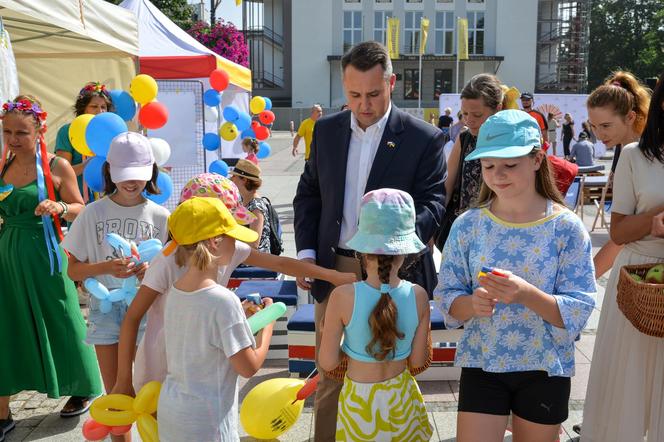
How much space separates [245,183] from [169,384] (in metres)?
3.43

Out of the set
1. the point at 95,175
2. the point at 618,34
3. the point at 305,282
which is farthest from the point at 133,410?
the point at 618,34

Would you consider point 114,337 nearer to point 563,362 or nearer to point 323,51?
point 563,362

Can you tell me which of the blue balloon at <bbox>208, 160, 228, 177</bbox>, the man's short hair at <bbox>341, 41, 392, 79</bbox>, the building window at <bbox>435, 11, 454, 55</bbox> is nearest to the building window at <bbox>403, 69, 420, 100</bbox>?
the building window at <bbox>435, 11, 454, 55</bbox>

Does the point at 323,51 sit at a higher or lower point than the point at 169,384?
higher

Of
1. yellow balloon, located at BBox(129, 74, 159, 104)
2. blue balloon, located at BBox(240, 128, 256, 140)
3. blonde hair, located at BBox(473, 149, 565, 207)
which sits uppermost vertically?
yellow balloon, located at BBox(129, 74, 159, 104)

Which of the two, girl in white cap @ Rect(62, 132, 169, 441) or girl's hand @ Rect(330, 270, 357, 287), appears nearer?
girl's hand @ Rect(330, 270, 357, 287)

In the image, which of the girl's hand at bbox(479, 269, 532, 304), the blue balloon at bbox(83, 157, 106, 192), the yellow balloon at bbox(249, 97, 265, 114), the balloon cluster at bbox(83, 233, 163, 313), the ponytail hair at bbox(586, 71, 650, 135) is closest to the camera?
the girl's hand at bbox(479, 269, 532, 304)

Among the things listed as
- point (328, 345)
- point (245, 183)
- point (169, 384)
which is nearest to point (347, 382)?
point (328, 345)

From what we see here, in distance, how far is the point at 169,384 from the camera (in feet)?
8.51

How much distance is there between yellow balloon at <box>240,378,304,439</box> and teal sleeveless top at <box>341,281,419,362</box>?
1.88ft

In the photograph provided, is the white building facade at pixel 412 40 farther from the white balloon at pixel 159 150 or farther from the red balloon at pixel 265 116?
the white balloon at pixel 159 150

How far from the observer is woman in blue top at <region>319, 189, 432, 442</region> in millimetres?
2492

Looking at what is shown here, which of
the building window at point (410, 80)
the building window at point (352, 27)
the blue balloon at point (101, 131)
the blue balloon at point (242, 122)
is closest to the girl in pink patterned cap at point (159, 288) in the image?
the blue balloon at point (101, 131)

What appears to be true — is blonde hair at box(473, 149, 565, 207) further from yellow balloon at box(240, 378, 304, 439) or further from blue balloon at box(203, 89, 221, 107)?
blue balloon at box(203, 89, 221, 107)
